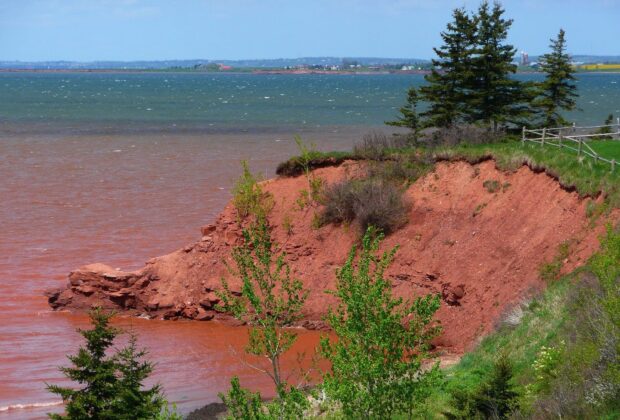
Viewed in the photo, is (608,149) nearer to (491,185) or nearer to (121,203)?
(491,185)

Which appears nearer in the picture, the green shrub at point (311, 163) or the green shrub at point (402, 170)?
the green shrub at point (402, 170)

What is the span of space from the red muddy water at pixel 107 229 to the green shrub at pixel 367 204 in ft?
14.0

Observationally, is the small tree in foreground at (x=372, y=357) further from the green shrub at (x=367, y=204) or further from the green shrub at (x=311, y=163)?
the green shrub at (x=311, y=163)

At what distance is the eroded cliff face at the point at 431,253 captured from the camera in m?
27.8

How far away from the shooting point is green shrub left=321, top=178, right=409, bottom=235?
104ft

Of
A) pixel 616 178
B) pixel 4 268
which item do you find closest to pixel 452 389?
pixel 616 178

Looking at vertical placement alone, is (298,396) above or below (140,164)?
above

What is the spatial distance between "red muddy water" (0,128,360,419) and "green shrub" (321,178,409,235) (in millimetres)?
4280

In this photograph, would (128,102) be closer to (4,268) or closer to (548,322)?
(4,268)

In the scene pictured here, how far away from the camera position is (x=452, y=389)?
19.2 m

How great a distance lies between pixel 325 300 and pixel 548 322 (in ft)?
34.0

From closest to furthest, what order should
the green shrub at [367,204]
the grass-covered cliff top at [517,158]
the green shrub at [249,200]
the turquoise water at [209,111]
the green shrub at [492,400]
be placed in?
the green shrub at [492,400] < the grass-covered cliff top at [517,158] < the green shrub at [367,204] < the green shrub at [249,200] < the turquoise water at [209,111]

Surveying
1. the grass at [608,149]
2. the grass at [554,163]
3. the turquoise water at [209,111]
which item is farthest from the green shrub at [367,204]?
the turquoise water at [209,111]

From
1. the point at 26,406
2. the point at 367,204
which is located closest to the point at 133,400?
the point at 26,406
